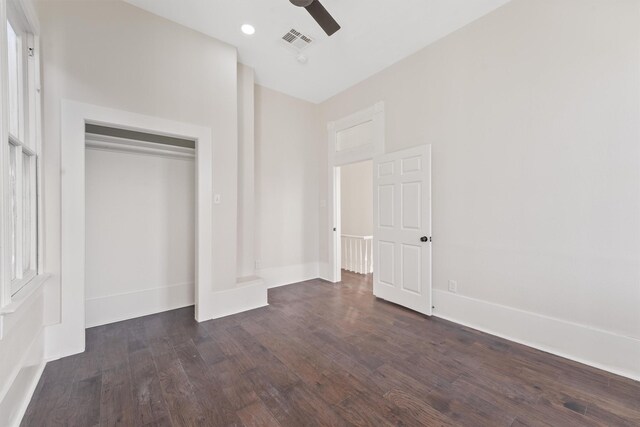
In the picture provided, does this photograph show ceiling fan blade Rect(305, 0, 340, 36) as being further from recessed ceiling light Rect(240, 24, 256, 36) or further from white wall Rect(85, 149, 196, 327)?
white wall Rect(85, 149, 196, 327)

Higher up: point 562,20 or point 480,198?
point 562,20

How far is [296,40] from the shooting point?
3248 mm

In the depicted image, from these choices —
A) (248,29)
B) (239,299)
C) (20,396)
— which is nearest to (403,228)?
(239,299)

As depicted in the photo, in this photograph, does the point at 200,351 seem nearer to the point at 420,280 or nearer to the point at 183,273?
the point at 183,273

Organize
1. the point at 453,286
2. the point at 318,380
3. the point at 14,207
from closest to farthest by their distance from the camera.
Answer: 1. the point at 14,207
2. the point at 318,380
3. the point at 453,286

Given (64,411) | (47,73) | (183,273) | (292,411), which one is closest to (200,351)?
(64,411)

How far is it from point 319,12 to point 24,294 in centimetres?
→ 309

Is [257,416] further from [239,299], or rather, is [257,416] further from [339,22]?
[339,22]

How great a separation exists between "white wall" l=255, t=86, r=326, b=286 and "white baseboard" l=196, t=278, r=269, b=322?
0.84 meters

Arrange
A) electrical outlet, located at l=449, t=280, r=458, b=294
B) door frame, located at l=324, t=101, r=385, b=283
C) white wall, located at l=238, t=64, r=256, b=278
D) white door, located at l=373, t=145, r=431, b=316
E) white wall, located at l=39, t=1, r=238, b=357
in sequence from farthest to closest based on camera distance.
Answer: door frame, located at l=324, t=101, r=385, b=283 → white wall, located at l=238, t=64, r=256, b=278 → white door, located at l=373, t=145, r=431, b=316 → electrical outlet, located at l=449, t=280, r=458, b=294 → white wall, located at l=39, t=1, r=238, b=357

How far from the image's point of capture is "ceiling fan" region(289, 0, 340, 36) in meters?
2.13

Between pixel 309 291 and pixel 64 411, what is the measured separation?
9.58 feet

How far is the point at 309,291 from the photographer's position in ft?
13.8

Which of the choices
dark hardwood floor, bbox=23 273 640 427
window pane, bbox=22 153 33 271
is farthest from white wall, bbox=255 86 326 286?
window pane, bbox=22 153 33 271
